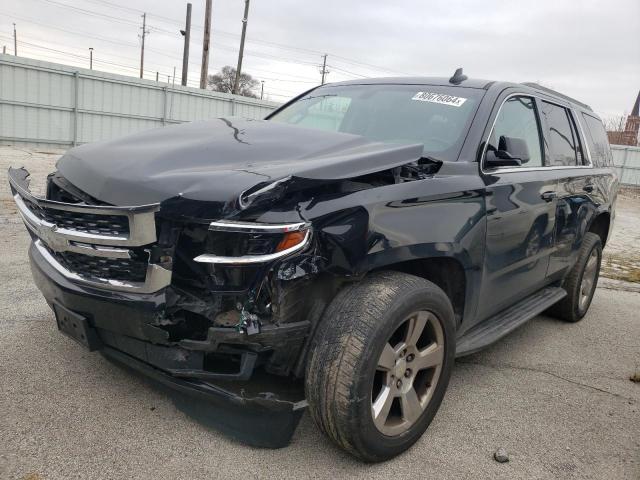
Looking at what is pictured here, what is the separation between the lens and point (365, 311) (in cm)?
221

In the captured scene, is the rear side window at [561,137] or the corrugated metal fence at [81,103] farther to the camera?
the corrugated metal fence at [81,103]

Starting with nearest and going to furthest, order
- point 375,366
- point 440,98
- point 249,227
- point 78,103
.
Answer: point 249,227 < point 375,366 < point 440,98 < point 78,103

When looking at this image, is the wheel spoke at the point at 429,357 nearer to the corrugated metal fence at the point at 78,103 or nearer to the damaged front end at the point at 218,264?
the damaged front end at the point at 218,264

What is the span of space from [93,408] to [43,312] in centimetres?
144

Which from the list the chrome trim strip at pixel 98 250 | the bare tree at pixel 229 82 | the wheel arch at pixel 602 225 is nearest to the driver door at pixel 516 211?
the wheel arch at pixel 602 225

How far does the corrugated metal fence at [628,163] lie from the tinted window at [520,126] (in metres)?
26.7

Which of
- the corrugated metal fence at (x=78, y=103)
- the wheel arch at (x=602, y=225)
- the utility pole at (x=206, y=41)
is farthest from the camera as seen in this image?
the utility pole at (x=206, y=41)

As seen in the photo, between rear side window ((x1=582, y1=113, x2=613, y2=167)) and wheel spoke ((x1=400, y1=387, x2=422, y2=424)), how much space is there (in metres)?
3.20

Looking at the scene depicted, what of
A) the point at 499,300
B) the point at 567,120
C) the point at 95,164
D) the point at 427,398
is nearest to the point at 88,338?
the point at 95,164

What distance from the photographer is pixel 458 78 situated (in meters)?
3.55

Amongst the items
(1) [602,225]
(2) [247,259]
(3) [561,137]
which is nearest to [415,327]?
(2) [247,259]

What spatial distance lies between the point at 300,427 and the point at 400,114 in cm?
193

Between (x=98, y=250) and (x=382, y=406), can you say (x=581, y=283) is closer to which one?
(x=382, y=406)

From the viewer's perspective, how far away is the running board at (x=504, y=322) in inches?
119
